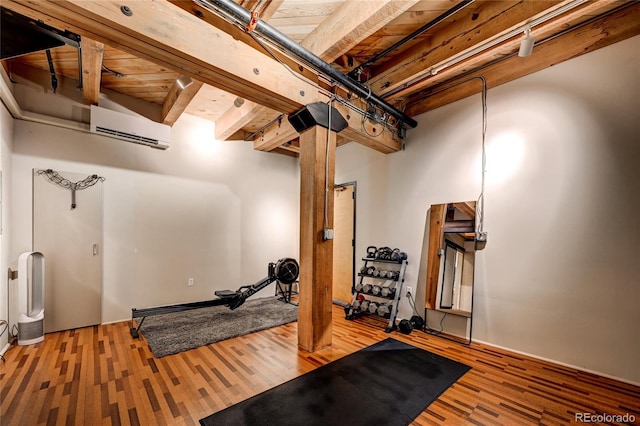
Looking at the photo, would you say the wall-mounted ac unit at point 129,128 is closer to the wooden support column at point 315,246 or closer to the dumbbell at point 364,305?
the wooden support column at point 315,246

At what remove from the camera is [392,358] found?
9.52 ft

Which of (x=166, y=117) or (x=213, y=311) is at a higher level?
(x=166, y=117)

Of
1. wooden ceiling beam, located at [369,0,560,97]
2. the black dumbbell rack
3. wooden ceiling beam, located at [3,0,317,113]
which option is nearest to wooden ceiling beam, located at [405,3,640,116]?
wooden ceiling beam, located at [369,0,560,97]

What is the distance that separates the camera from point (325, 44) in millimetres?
2502

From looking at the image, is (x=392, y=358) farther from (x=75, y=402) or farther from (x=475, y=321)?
(x=75, y=402)

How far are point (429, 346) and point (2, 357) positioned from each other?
4.70 m

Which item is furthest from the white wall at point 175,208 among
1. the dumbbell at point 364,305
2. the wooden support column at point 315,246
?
the wooden support column at point 315,246

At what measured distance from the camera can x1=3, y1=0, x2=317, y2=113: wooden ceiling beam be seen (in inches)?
62.3

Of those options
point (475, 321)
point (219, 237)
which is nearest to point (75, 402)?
point (219, 237)

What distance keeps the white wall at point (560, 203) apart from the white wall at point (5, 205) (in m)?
5.30

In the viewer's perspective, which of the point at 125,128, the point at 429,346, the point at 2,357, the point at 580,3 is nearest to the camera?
the point at 580,3

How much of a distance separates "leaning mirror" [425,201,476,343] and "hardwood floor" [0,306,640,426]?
34 centimetres

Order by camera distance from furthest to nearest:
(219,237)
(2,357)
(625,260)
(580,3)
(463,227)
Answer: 1. (219,237)
2. (463,227)
3. (2,357)
4. (625,260)
5. (580,3)

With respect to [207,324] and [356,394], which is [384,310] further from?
[207,324]
